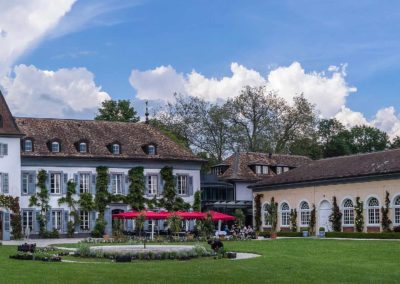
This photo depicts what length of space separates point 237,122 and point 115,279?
198ft

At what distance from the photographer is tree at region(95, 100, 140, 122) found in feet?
249

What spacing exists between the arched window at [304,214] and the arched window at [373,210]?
640 centimetres

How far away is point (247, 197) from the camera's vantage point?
69688mm

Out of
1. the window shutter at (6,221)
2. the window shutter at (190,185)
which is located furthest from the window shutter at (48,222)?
the window shutter at (190,185)

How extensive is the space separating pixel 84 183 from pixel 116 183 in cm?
253

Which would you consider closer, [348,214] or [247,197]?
[348,214]

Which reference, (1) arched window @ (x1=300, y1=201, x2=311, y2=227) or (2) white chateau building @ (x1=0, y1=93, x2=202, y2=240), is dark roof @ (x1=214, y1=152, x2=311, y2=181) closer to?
(2) white chateau building @ (x1=0, y1=93, x2=202, y2=240)

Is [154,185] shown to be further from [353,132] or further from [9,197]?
[353,132]

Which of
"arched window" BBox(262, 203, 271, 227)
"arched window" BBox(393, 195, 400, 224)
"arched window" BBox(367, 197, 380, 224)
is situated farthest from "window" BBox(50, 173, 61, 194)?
"arched window" BBox(393, 195, 400, 224)

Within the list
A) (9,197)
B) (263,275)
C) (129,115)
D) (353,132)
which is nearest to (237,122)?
(129,115)

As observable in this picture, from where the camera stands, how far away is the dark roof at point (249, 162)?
69750 millimetres

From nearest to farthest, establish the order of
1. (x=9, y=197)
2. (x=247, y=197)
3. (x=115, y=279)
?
1. (x=115, y=279)
2. (x=9, y=197)
3. (x=247, y=197)

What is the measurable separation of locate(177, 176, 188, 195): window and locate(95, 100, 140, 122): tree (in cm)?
1568

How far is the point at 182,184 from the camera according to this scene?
205 feet
